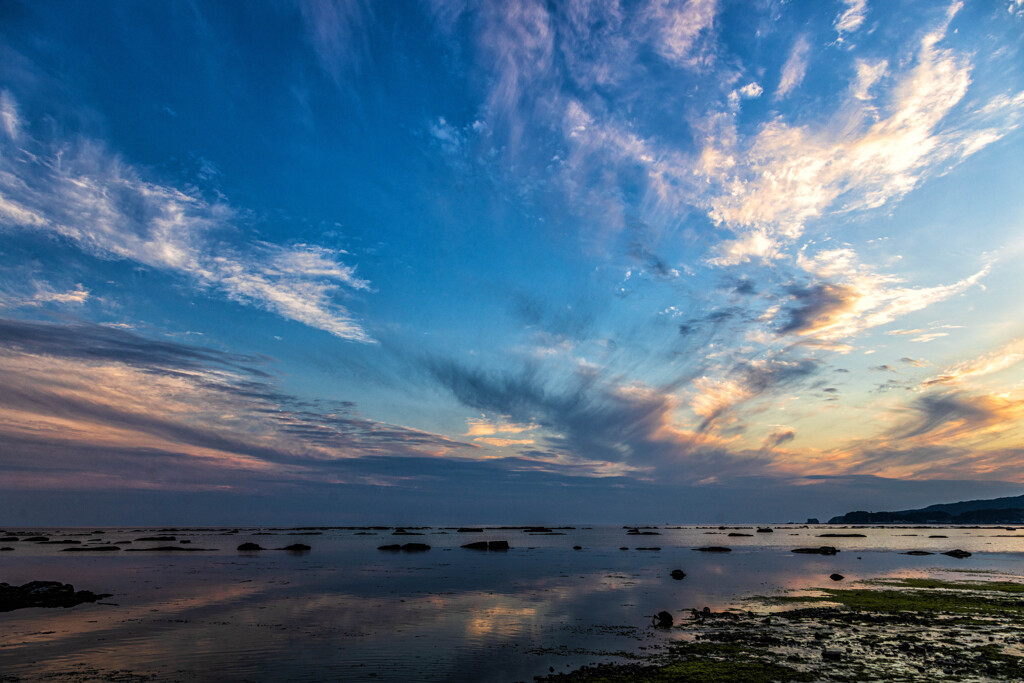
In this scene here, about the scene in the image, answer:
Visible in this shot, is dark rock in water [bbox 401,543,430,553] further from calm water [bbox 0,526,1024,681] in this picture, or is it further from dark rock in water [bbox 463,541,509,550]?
calm water [bbox 0,526,1024,681]

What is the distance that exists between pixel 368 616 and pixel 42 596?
31770 mm

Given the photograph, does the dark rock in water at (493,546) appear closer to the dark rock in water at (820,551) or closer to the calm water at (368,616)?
the calm water at (368,616)

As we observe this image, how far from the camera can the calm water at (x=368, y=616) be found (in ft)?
84.2

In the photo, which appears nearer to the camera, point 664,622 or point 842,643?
point 842,643

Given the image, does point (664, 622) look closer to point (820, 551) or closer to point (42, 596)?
point (42, 596)

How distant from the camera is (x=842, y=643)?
28.5 m

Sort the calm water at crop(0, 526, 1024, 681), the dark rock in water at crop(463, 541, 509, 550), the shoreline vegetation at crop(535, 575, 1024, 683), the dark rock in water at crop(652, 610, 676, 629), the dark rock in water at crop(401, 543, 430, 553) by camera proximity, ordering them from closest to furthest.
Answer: the shoreline vegetation at crop(535, 575, 1024, 683)
the calm water at crop(0, 526, 1024, 681)
the dark rock in water at crop(652, 610, 676, 629)
the dark rock in water at crop(401, 543, 430, 553)
the dark rock in water at crop(463, 541, 509, 550)

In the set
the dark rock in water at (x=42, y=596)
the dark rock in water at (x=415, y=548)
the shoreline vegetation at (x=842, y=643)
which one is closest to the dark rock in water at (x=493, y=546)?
the dark rock in water at (x=415, y=548)

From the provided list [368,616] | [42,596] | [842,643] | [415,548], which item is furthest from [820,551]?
[42,596]

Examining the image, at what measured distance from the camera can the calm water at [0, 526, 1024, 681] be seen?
2566cm

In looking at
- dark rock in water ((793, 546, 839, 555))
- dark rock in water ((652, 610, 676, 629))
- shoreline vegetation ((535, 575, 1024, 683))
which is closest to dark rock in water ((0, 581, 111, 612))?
shoreline vegetation ((535, 575, 1024, 683))

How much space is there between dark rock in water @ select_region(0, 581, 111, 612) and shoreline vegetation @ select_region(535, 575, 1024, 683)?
154ft

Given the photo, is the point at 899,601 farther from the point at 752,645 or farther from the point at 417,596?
the point at 417,596

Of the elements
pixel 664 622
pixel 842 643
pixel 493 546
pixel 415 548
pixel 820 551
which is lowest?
pixel 415 548
